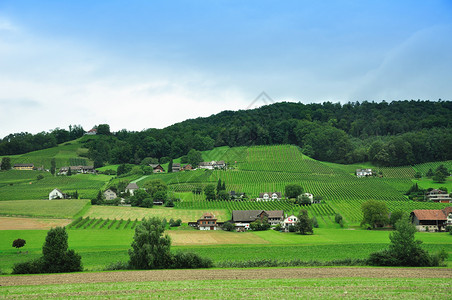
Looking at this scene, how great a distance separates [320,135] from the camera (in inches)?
5787

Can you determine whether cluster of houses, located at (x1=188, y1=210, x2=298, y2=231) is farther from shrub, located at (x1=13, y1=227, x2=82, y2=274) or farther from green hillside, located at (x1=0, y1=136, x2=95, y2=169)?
green hillside, located at (x1=0, y1=136, x2=95, y2=169)

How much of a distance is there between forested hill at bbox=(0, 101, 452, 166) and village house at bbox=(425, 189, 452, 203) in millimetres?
39408

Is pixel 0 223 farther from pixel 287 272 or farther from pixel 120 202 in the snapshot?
pixel 287 272

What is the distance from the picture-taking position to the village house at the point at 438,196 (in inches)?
3270

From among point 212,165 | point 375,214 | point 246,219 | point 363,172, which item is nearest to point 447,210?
point 375,214

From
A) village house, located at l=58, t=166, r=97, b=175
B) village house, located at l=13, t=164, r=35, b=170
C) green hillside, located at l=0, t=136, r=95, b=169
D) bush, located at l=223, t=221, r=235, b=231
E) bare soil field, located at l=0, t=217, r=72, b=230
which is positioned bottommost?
bush, located at l=223, t=221, r=235, b=231

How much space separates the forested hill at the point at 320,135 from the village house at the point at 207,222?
7606 centimetres

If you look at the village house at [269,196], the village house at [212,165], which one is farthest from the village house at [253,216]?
the village house at [212,165]

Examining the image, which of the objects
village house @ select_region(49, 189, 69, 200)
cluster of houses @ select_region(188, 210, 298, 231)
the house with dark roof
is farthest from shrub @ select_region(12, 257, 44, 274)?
village house @ select_region(49, 189, 69, 200)

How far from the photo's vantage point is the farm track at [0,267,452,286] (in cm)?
2664

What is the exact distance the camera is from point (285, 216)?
73.5 meters

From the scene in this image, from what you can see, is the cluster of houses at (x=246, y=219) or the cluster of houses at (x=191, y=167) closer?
the cluster of houses at (x=246, y=219)

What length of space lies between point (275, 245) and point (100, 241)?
22.7 meters

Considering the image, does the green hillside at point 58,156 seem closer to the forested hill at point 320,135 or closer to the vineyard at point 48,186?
the forested hill at point 320,135
